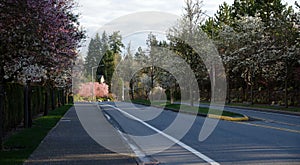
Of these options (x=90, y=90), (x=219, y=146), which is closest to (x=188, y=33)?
(x=219, y=146)

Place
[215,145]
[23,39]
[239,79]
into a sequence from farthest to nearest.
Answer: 1. [239,79]
2. [215,145]
3. [23,39]

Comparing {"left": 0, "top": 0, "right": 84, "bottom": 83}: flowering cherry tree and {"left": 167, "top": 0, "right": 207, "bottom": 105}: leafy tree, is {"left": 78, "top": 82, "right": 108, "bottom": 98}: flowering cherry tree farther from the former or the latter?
{"left": 0, "top": 0, "right": 84, "bottom": 83}: flowering cherry tree

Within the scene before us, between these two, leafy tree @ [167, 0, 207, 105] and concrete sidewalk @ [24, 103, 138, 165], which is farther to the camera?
leafy tree @ [167, 0, 207, 105]

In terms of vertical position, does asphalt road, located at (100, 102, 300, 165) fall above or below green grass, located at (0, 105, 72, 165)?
below

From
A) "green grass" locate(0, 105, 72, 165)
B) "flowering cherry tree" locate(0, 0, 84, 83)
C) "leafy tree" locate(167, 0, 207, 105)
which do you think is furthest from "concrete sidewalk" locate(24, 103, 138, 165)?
"leafy tree" locate(167, 0, 207, 105)

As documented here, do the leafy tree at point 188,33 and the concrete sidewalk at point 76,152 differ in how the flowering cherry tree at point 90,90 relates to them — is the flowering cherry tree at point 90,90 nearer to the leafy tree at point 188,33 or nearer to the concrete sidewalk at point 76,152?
the leafy tree at point 188,33

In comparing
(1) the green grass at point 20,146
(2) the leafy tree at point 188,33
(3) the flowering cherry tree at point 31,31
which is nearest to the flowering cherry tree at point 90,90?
(2) the leafy tree at point 188,33

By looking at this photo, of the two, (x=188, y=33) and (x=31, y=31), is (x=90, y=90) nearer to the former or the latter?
(x=188, y=33)

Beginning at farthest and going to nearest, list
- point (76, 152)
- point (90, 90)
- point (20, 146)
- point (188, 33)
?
point (90, 90)
point (188, 33)
point (20, 146)
point (76, 152)

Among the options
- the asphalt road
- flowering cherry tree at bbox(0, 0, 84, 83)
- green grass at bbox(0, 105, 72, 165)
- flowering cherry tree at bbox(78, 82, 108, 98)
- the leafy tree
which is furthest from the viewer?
flowering cherry tree at bbox(78, 82, 108, 98)

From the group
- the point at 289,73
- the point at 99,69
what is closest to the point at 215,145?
the point at 289,73

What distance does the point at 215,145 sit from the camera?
47.7ft

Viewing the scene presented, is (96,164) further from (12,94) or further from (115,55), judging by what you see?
(115,55)

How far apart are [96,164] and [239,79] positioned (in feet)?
162
